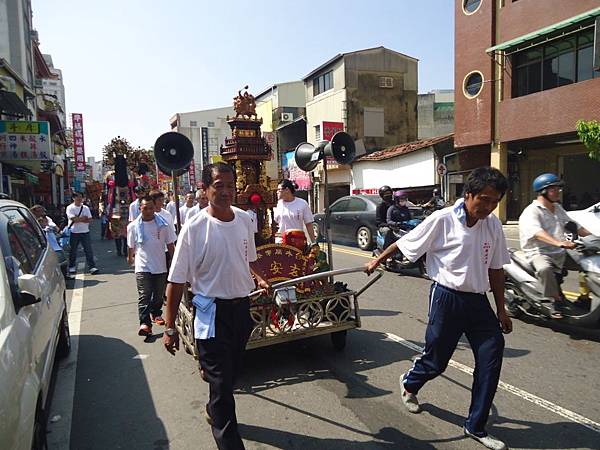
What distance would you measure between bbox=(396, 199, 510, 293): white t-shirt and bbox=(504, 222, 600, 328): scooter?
2199 millimetres

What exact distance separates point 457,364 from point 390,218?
15.7ft

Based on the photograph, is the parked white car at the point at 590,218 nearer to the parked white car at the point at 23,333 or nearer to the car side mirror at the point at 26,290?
the parked white car at the point at 23,333

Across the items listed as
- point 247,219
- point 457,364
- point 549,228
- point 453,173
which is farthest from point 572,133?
point 247,219

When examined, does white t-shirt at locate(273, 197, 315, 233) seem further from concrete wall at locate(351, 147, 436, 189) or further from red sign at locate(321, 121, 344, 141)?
red sign at locate(321, 121, 344, 141)

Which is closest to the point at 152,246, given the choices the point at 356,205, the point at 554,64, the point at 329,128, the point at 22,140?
the point at 356,205

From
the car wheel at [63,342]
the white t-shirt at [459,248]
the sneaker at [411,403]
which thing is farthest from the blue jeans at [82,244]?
the white t-shirt at [459,248]

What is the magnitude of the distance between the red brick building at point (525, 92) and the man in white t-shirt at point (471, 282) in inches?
560

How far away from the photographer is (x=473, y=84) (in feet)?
60.6

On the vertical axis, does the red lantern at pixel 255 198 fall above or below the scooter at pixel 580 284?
above

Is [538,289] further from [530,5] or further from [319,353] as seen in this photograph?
[530,5]

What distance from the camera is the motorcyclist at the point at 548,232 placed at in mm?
4844

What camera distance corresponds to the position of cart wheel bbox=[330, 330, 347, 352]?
14.9 feet

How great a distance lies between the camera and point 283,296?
4.18 m

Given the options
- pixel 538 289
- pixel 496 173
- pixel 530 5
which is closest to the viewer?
pixel 496 173
